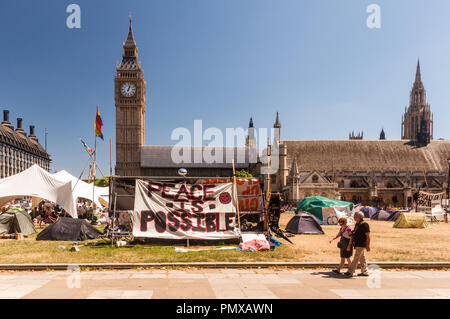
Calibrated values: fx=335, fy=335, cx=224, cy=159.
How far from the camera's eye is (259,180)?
1703 cm

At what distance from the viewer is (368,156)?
238ft

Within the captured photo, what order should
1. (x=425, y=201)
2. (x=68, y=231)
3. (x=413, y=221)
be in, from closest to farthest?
(x=68, y=231) → (x=413, y=221) → (x=425, y=201)

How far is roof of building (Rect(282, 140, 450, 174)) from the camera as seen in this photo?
232ft

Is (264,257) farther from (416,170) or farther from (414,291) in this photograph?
(416,170)

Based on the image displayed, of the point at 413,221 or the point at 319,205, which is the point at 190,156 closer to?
the point at 319,205

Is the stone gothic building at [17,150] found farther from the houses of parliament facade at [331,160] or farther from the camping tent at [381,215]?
the camping tent at [381,215]

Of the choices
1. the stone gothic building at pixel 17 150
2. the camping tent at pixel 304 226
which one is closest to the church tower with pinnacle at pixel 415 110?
the camping tent at pixel 304 226

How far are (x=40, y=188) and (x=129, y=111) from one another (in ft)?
218

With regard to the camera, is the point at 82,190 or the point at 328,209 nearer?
the point at 82,190

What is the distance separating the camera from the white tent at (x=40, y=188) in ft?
65.3

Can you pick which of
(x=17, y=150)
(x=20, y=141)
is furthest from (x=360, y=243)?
(x=20, y=141)

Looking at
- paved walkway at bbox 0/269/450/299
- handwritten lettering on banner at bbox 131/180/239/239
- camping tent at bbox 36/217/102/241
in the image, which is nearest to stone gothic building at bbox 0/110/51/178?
camping tent at bbox 36/217/102/241

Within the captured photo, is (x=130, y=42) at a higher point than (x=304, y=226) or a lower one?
higher
